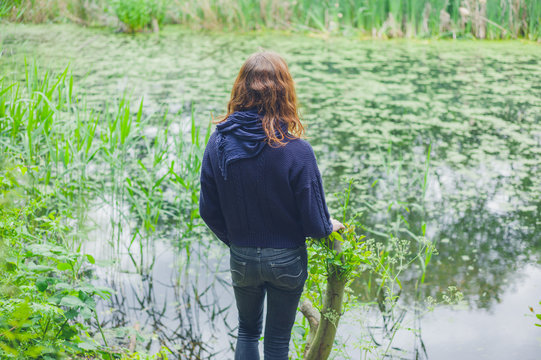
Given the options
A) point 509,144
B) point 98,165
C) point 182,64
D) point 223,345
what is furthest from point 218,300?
point 182,64

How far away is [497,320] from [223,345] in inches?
51.4

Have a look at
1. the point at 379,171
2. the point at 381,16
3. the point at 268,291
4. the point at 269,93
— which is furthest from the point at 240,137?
the point at 381,16

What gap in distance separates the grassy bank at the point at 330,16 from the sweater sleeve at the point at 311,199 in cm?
630

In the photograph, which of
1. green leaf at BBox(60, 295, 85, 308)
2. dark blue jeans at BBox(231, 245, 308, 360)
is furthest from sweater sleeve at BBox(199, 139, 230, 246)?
green leaf at BBox(60, 295, 85, 308)

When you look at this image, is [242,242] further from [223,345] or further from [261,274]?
[223,345]

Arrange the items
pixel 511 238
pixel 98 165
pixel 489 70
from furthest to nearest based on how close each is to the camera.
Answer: pixel 489 70 → pixel 98 165 → pixel 511 238

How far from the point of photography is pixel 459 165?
4363mm

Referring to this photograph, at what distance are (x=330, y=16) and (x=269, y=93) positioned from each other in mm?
7614

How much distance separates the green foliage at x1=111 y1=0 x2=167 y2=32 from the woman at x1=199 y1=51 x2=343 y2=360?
24.6ft

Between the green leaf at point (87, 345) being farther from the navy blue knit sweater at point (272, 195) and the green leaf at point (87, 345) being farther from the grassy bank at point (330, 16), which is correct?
the grassy bank at point (330, 16)

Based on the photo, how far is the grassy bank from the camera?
26.0 ft

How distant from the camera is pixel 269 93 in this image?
1.65 m

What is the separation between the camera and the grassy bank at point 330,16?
26.0ft

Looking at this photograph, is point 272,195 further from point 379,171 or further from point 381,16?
point 381,16
